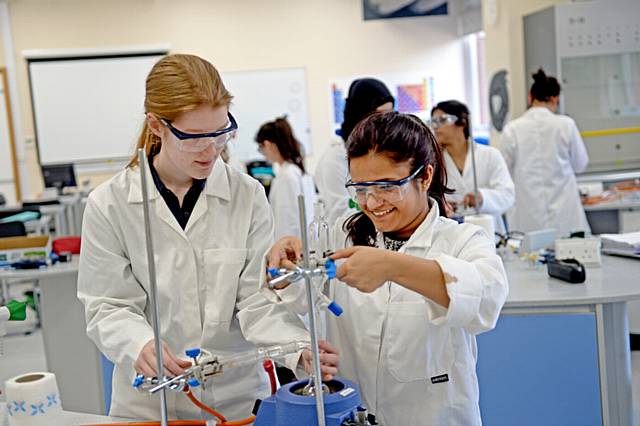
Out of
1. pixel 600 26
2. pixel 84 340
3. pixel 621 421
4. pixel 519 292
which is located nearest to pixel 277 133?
pixel 84 340

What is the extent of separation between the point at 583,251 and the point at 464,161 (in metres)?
0.97

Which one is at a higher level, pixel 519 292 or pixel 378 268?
pixel 378 268

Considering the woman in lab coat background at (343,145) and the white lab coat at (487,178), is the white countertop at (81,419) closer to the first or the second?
the woman in lab coat background at (343,145)

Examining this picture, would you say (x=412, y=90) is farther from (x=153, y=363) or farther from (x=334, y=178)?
(x=153, y=363)

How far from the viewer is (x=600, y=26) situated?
17.1 ft

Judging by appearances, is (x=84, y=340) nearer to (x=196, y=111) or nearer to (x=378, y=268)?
(x=196, y=111)

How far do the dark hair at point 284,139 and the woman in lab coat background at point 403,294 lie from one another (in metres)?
3.15

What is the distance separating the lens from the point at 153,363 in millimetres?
1285

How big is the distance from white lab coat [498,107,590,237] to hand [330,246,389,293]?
133 inches

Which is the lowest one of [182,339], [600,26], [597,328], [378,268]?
[597,328]

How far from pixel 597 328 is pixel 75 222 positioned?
18.7 feet

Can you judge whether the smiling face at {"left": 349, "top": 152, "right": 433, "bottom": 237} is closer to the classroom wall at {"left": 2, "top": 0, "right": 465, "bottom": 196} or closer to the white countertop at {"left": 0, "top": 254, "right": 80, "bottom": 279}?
the white countertop at {"left": 0, "top": 254, "right": 80, "bottom": 279}

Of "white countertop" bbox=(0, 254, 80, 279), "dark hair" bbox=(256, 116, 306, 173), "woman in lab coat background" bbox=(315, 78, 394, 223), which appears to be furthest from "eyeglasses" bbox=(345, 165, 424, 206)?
"dark hair" bbox=(256, 116, 306, 173)

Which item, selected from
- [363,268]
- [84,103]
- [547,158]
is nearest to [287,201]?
[547,158]
